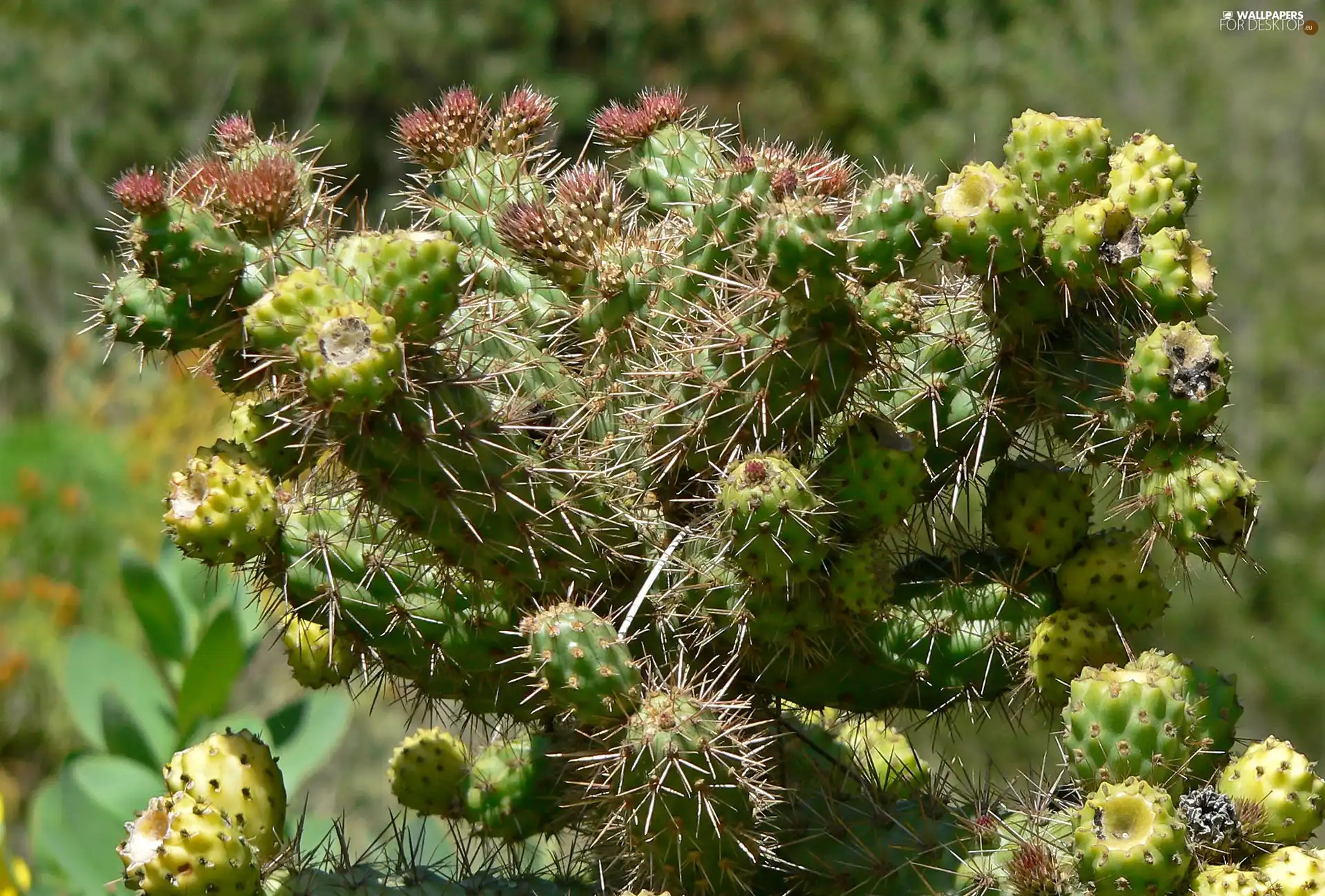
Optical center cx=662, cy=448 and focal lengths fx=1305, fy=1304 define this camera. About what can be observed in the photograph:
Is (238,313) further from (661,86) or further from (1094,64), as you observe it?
(661,86)

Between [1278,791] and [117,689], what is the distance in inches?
83.1

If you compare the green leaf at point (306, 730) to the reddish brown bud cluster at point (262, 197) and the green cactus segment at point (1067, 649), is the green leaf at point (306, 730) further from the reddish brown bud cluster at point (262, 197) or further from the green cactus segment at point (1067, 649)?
the green cactus segment at point (1067, 649)

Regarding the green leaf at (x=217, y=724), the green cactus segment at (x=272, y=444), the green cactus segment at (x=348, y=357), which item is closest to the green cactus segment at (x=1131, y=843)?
the green cactus segment at (x=348, y=357)

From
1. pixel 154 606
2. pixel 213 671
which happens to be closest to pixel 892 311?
pixel 213 671

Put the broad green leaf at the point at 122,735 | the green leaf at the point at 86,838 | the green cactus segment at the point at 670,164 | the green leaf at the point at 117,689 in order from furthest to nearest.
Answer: the green leaf at the point at 117,689
the broad green leaf at the point at 122,735
the green leaf at the point at 86,838
the green cactus segment at the point at 670,164

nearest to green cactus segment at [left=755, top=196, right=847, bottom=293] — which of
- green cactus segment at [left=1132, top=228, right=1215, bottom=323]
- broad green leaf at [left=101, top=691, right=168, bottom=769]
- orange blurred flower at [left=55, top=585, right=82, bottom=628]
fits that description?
green cactus segment at [left=1132, top=228, right=1215, bottom=323]

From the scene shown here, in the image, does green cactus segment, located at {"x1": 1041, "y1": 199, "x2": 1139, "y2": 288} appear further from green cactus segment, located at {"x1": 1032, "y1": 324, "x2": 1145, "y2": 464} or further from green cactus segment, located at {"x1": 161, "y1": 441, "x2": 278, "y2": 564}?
green cactus segment, located at {"x1": 161, "y1": 441, "x2": 278, "y2": 564}

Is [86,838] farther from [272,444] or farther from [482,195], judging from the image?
[482,195]

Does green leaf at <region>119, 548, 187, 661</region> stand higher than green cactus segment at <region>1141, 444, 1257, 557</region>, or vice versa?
green leaf at <region>119, 548, 187, 661</region>

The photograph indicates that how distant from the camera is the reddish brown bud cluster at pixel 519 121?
6.72 feet

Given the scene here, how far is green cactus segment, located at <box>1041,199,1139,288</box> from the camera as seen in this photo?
5.00 ft

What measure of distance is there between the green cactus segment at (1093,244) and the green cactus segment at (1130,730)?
470mm

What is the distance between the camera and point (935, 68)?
37.2 feet

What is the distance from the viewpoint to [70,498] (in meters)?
7.86
